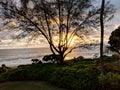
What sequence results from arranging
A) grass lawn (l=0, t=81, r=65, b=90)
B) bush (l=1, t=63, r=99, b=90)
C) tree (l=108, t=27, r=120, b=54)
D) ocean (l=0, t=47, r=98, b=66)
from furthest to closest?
ocean (l=0, t=47, r=98, b=66) < tree (l=108, t=27, r=120, b=54) < grass lawn (l=0, t=81, r=65, b=90) < bush (l=1, t=63, r=99, b=90)

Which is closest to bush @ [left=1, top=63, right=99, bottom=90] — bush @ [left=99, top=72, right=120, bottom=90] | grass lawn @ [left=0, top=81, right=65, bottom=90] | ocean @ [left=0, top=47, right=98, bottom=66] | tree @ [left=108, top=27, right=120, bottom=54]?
bush @ [left=99, top=72, right=120, bottom=90]

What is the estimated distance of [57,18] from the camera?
28938 mm

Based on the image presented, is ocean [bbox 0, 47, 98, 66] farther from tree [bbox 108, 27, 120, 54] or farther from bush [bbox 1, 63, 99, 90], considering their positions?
bush [bbox 1, 63, 99, 90]

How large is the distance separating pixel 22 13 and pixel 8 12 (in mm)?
1376

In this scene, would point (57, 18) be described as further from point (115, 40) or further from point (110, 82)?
point (110, 82)

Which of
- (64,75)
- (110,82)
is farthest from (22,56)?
(110,82)

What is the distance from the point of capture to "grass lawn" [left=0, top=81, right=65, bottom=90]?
21877 mm

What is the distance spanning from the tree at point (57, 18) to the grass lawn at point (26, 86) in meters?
5.61

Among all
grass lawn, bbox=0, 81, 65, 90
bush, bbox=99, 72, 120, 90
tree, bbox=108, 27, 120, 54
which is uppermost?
tree, bbox=108, 27, 120, 54

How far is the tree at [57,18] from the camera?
27.4 m

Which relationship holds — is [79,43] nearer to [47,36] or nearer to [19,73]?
[47,36]

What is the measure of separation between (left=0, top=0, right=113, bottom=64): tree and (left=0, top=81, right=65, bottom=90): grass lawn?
18.4ft

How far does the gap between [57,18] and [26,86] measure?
363 inches

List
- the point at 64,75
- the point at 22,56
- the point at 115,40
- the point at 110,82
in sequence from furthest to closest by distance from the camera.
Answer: the point at 22,56 < the point at 115,40 < the point at 64,75 < the point at 110,82
